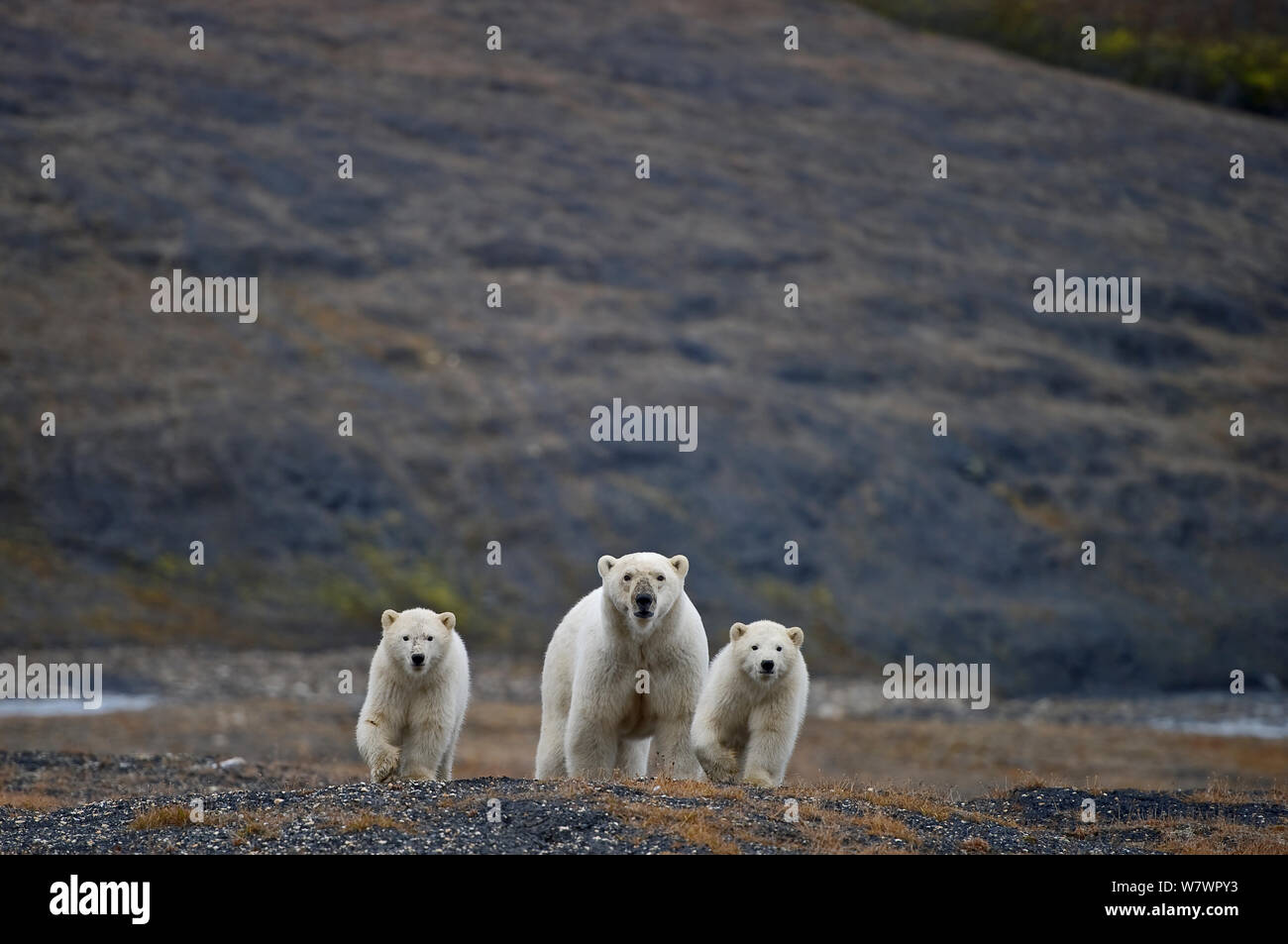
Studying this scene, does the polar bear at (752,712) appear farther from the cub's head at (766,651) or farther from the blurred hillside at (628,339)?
the blurred hillside at (628,339)

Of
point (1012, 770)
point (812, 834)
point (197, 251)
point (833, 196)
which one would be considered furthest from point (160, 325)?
point (812, 834)

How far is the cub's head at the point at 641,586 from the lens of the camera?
12188 millimetres

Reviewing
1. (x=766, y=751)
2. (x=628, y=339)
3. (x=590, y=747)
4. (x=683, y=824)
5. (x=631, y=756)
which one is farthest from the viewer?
(x=628, y=339)

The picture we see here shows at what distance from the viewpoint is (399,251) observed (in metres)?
57.1

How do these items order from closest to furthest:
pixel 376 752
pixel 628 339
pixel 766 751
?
1. pixel 766 751
2. pixel 376 752
3. pixel 628 339

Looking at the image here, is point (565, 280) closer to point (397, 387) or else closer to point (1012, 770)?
point (397, 387)

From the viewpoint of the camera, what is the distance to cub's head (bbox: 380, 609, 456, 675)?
1275cm

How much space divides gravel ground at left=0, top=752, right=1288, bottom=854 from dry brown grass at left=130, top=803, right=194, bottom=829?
0.05 feet

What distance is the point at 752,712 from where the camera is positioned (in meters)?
12.8

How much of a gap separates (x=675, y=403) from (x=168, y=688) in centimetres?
2116

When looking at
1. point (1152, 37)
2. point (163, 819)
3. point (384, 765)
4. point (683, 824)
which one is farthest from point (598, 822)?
point (1152, 37)

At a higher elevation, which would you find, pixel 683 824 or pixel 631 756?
pixel 631 756

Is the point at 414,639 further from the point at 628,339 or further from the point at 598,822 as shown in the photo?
the point at 628,339

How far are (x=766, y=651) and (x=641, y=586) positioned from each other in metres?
1.25
